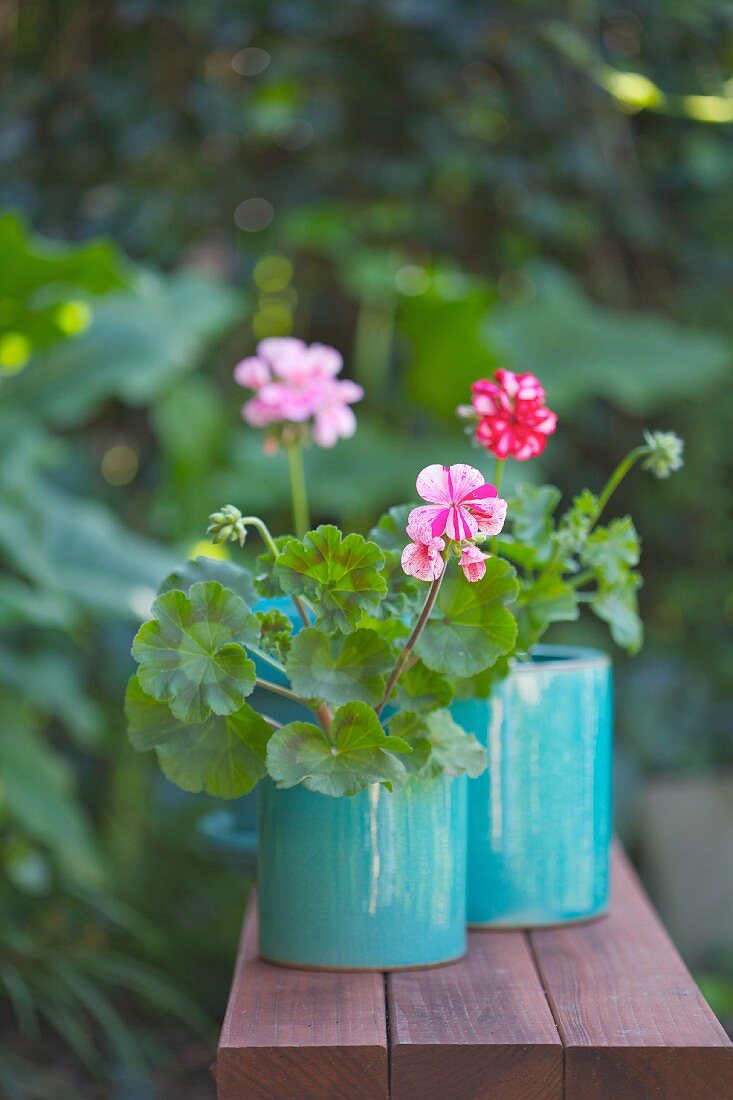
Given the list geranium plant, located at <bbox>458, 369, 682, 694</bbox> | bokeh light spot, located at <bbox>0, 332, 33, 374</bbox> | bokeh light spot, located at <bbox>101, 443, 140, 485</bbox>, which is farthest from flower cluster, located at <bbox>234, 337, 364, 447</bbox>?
bokeh light spot, located at <bbox>101, 443, 140, 485</bbox>

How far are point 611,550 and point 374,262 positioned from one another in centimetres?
193

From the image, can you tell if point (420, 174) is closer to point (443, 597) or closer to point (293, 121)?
point (293, 121)

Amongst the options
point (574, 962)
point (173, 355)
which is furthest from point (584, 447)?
point (574, 962)

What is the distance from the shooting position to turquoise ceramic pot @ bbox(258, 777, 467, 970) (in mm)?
640

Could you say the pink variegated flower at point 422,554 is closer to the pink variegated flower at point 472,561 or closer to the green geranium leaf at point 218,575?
the pink variegated flower at point 472,561

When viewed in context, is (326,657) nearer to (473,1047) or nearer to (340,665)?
(340,665)

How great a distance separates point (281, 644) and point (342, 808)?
9 centimetres

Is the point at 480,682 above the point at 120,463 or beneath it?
above

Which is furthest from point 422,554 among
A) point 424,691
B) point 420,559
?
point 424,691

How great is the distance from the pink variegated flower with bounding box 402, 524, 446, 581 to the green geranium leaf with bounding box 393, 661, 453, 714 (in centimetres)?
10

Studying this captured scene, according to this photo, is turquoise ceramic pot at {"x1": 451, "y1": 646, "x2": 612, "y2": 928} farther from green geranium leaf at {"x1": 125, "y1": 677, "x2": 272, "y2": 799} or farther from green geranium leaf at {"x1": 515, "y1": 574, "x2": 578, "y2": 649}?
green geranium leaf at {"x1": 125, "y1": 677, "x2": 272, "y2": 799}

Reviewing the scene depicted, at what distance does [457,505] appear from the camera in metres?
0.53

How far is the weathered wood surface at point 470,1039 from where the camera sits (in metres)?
0.54

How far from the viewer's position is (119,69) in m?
2.58
